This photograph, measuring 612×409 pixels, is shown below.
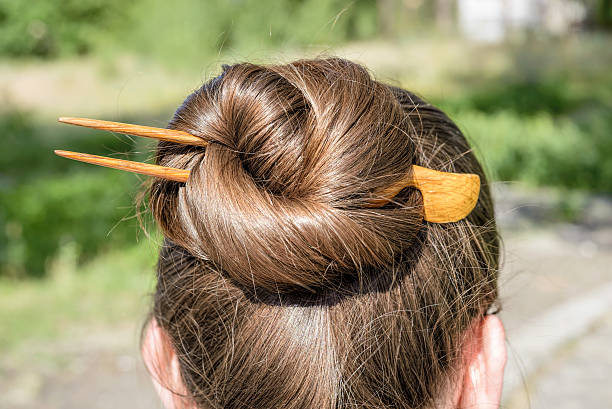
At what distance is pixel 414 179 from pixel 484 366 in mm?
483

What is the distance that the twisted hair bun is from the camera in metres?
1.03

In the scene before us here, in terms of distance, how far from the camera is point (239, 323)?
1.12 m

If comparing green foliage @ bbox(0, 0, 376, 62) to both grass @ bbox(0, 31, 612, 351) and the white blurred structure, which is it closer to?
grass @ bbox(0, 31, 612, 351)

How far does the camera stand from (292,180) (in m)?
1.07

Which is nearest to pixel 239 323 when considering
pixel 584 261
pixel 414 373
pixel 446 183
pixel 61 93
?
pixel 414 373

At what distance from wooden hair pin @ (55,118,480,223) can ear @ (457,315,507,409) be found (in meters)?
0.30

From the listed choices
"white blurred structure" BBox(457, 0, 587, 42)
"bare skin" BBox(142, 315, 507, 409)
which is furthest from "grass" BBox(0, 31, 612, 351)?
"white blurred structure" BBox(457, 0, 587, 42)

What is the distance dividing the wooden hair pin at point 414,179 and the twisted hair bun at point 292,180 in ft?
0.08

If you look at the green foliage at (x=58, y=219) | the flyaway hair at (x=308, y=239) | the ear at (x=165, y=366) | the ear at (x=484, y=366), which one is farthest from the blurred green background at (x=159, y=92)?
the ear at (x=484, y=366)

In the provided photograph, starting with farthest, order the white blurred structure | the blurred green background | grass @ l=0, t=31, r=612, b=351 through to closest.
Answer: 1. the white blurred structure
2. the blurred green background
3. grass @ l=0, t=31, r=612, b=351

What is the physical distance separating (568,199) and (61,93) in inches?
595

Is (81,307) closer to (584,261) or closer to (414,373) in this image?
(414,373)

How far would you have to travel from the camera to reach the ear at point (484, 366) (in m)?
1.31

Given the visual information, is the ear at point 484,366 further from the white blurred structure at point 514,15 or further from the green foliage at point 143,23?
the white blurred structure at point 514,15
